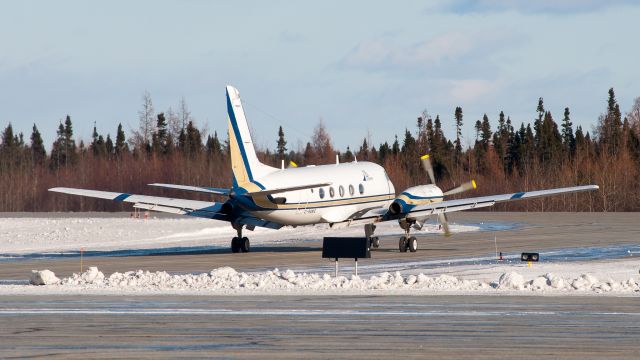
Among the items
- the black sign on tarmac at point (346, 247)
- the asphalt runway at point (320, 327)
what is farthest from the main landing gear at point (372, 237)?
the asphalt runway at point (320, 327)

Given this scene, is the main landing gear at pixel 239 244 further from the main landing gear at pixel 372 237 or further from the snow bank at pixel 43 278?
the snow bank at pixel 43 278

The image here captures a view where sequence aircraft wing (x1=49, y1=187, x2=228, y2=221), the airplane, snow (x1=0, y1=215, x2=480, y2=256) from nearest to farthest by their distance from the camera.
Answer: the airplane → aircraft wing (x1=49, y1=187, x2=228, y2=221) → snow (x1=0, y1=215, x2=480, y2=256)

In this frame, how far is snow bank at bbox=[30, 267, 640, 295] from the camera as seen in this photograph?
83.4ft

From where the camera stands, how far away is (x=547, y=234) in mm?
52000

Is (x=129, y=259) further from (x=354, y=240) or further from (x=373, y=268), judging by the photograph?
(x=354, y=240)

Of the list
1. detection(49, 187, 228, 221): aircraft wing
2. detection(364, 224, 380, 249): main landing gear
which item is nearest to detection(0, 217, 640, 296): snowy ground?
detection(49, 187, 228, 221): aircraft wing

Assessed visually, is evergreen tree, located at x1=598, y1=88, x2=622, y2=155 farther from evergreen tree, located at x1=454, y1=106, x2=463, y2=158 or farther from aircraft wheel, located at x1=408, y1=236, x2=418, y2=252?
aircraft wheel, located at x1=408, y1=236, x2=418, y2=252

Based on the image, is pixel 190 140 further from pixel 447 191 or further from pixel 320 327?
pixel 320 327

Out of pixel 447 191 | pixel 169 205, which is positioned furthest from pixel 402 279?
pixel 447 191

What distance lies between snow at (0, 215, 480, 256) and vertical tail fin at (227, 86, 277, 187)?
32.0ft

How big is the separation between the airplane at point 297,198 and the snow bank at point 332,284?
1147cm

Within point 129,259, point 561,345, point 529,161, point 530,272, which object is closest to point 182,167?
point 529,161

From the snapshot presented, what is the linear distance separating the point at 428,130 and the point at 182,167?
186ft

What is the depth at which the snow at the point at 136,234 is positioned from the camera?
49.8 meters
